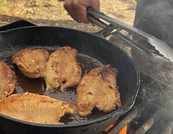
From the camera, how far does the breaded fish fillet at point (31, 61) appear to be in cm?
215

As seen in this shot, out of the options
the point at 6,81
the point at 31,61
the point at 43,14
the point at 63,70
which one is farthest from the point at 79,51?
the point at 43,14

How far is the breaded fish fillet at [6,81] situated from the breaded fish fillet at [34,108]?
19 cm

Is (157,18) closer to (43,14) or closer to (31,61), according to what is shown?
(31,61)

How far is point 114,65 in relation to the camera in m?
2.56

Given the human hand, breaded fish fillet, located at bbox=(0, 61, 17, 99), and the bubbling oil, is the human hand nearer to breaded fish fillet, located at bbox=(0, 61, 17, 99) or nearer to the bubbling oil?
the bubbling oil

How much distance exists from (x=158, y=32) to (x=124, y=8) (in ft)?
11.9

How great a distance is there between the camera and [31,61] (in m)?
2.30

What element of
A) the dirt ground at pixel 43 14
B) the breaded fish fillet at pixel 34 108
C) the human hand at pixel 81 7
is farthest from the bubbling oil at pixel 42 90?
the dirt ground at pixel 43 14

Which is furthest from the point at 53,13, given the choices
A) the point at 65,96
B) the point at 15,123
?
the point at 15,123

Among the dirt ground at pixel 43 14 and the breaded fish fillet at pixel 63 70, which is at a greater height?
the breaded fish fillet at pixel 63 70

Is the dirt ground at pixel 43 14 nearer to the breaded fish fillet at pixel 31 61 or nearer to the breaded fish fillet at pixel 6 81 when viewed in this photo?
the breaded fish fillet at pixel 31 61

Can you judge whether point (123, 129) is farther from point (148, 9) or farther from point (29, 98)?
point (148, 9)

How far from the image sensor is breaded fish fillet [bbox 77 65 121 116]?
189 cm

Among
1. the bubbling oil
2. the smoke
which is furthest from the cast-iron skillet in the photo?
the smoke
